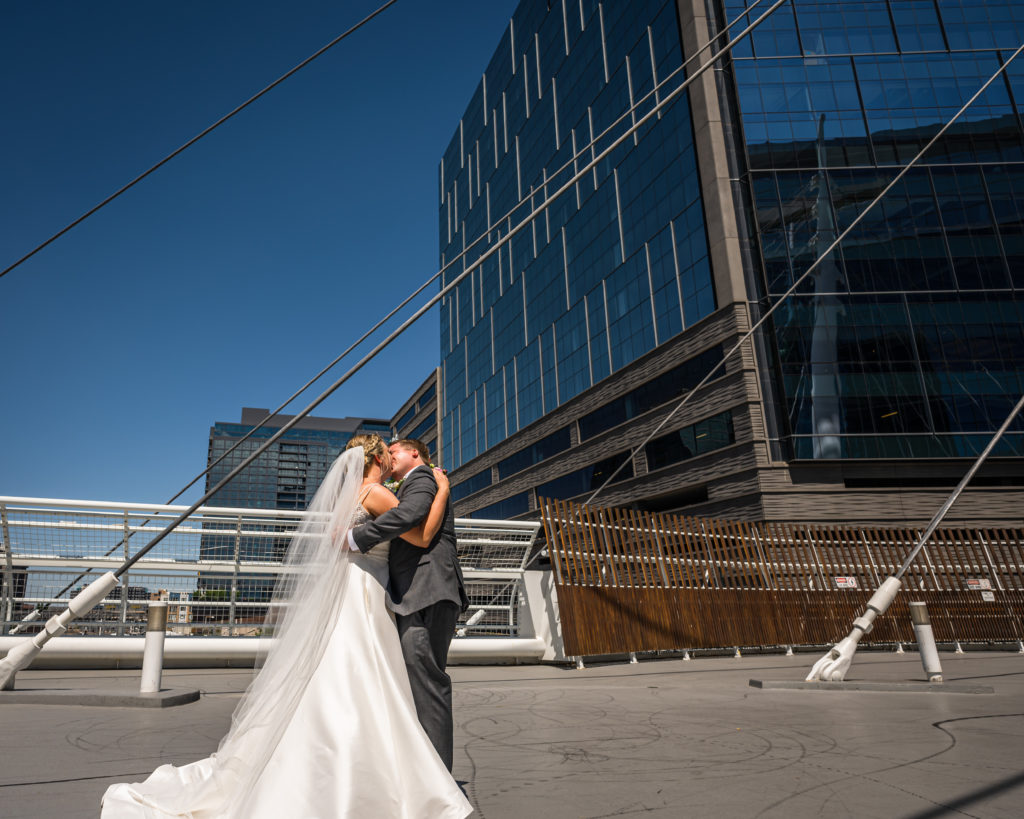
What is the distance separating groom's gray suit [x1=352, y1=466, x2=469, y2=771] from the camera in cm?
274

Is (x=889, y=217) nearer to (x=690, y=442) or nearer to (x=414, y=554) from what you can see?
(x=690, y=442)

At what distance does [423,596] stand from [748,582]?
1016cm

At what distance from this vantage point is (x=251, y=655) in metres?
8.24

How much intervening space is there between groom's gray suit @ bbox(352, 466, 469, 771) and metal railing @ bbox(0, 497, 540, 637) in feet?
16.1

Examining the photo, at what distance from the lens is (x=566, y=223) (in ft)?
148

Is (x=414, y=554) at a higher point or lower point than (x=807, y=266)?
lower

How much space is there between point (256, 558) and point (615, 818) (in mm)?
7081

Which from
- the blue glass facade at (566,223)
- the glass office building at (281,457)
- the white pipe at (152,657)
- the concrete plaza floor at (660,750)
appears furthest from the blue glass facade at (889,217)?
the glass office building at (281,457)

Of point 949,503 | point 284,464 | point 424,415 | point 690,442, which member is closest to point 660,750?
point 949,503

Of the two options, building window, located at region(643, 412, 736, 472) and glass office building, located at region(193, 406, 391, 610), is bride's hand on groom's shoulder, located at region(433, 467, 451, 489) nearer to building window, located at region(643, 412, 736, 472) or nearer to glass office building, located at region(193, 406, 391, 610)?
building window, located at region(643, 412, 736, 472)

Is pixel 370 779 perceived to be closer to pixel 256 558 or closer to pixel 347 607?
pixel 347 607

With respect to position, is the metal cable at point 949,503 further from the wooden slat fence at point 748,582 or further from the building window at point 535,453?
the building window at point 535,453

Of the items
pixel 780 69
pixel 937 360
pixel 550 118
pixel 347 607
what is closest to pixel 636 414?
pixel 937 360

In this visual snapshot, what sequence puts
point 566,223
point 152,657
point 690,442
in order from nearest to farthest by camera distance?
1. point 152,657
2. point 690,442
3. point 566,223
